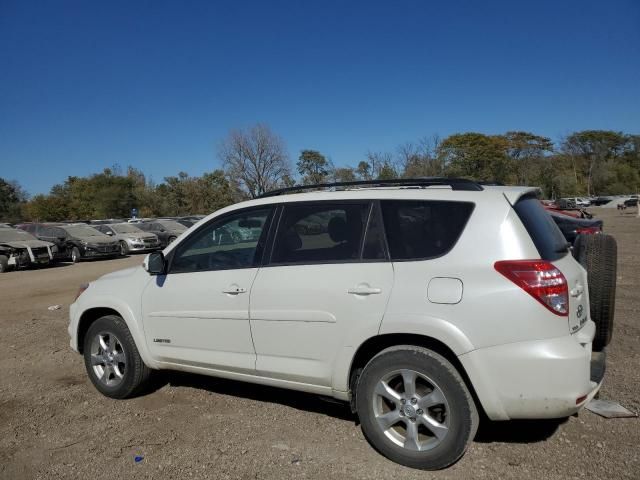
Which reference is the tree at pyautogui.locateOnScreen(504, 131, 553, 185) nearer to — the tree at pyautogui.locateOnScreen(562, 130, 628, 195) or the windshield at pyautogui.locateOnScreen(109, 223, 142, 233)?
the tree at pyautogui.locateOnScreen(562, 130, 628, 195)

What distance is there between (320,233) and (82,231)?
1998 centimetres

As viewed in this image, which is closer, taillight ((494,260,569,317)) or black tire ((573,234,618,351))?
taillight ((494,260,569,317))

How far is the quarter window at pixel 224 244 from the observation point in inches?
151

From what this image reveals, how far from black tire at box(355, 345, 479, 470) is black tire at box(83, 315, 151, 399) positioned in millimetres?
2109

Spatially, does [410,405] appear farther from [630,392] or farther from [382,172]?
[382,172]

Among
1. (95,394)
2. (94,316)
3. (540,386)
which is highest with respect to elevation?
(94,316)

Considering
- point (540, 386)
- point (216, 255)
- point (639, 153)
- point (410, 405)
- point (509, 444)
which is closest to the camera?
point (540, 386)

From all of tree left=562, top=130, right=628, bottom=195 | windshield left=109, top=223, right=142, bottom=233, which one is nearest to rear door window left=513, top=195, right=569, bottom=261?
windshield left=109, top=223, right=142, bottom=233

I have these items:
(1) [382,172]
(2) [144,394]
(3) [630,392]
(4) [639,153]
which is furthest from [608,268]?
(4) [639,153]

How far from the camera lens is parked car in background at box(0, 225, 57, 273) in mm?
16125

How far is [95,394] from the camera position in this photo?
4551mm

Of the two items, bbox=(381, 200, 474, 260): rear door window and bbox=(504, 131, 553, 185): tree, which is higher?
bbox=(504, 131, 553, 185): tree

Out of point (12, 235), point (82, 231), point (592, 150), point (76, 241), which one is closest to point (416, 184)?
point (12, 235)

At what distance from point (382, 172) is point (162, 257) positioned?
103 feet
